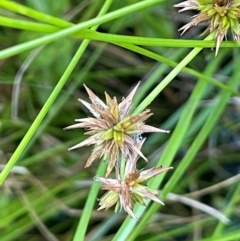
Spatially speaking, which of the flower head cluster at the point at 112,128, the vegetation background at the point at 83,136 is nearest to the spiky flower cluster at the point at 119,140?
the flower head cluster at the point at 112,128

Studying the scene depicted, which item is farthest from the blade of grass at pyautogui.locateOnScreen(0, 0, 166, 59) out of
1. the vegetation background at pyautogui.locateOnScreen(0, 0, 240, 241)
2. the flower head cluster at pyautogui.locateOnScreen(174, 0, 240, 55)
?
the vegetation background at pyautogui.locateOnScreen(0, 0, 240, 241)

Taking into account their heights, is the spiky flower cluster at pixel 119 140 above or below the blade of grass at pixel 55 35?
below

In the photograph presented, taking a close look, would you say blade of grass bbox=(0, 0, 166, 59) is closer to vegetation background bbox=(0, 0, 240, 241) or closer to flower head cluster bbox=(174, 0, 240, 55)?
flower head cluster bbox=(174, 0, 240, 55)

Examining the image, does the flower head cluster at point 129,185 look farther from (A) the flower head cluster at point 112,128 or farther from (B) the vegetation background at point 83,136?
(B) the vegetation background at point 83,136

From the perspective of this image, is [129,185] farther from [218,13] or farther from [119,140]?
[218,13]

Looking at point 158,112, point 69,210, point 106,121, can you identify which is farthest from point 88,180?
point 106,121

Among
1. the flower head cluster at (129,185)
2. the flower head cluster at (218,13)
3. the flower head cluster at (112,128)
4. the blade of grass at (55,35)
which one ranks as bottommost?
the flower head cluster at (129,185)

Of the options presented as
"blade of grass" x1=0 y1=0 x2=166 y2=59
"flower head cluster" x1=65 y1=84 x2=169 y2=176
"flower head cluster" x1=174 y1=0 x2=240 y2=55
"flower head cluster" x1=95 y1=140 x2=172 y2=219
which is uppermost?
"flower head cluster" x1=174 y1=0 x2=240 y2=55

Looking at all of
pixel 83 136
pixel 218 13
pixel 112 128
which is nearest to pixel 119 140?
pixel 112 128
